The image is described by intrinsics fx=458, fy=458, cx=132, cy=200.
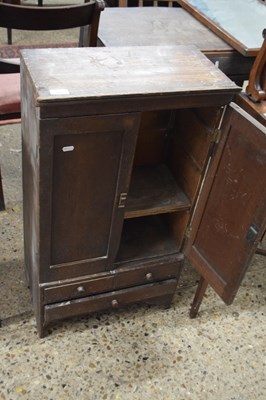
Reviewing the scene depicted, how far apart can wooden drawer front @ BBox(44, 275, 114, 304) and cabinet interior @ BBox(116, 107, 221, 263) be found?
0.10 metres

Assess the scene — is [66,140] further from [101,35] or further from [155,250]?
[101,35]

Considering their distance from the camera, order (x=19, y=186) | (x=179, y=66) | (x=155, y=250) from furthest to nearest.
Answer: (x=19, y=186)
(x=155, y=250)
(x=179, y=66)

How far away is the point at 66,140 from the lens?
1271 mm

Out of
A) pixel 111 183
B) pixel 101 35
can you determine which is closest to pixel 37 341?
pixel 111 183

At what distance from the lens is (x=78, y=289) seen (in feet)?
5.58

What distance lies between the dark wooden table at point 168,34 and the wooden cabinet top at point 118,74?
1.71ft

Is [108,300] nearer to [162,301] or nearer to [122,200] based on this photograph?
[162,301]

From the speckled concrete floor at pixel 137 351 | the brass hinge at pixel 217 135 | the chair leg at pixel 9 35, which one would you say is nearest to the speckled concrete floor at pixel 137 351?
the speckled concrete floor at pixel 137 351

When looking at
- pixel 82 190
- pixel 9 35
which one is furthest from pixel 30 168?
pixel 9 35

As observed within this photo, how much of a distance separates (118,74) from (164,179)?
0.59 metres

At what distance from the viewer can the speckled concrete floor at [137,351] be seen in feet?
5.69

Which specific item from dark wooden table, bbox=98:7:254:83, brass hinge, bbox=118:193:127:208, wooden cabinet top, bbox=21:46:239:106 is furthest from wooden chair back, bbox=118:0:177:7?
brass hinge, bbox=118:193:127:208

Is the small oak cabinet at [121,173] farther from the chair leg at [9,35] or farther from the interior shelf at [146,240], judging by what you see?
Result: the chair leg at [9,35]

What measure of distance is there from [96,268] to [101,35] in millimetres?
1029
